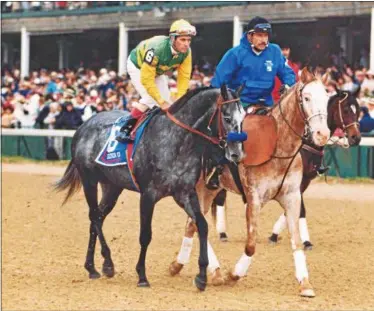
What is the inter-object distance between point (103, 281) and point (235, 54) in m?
2.13

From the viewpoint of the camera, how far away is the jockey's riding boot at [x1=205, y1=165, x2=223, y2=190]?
848cm

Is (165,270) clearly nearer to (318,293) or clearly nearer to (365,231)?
(318,293)

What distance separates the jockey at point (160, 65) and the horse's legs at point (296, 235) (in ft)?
4.12

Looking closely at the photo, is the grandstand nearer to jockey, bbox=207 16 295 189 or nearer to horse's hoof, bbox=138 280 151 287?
jockey, bbox=207 16 295 189

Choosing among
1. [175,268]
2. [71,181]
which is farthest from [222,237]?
[175,268]

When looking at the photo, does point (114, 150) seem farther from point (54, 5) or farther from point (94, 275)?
point (54, 5)

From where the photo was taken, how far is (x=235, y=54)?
881 cm

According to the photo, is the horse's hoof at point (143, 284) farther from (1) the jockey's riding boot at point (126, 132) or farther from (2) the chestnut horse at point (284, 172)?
(1) the jockey's riding boot at point (126, 132)

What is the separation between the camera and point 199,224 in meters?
8.03

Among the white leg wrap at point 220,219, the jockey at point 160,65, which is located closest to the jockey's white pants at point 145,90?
the jockey at point 160,65

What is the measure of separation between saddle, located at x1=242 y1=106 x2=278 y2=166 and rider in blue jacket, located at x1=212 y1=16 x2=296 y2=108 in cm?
33

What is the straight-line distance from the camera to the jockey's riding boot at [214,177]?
27.8 ft

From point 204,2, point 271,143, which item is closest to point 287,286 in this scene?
point 271,143

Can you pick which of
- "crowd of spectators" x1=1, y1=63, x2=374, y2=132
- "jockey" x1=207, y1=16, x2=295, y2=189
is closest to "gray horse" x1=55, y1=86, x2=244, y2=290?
"jockey" x1=207, y1=16, x2=295, y2=189
